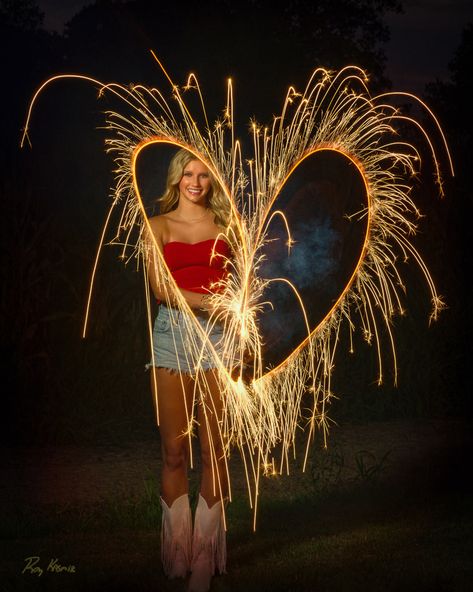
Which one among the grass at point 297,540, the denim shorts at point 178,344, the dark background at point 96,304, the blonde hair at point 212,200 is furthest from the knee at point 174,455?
the dark background at point 96,304

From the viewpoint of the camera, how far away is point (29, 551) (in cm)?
630

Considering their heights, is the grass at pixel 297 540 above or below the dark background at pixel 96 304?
below

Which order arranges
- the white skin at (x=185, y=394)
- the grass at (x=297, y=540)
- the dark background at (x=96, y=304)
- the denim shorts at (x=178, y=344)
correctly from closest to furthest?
the denim shorts at (x=178, y=344) → the white skin at (x=185, y=394) → the grass at (x=297, y=540) → the dark background at (x=96, y=304)

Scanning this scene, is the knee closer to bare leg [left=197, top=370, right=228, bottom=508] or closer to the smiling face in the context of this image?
bare leg [left=197, top=370, right=228, bottom=508]

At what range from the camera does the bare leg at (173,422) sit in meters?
5.39

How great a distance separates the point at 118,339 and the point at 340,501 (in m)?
3.05

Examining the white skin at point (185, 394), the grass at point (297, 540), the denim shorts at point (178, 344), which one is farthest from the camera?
the grass at point (297, 540)

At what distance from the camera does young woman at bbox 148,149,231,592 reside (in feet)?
17.5

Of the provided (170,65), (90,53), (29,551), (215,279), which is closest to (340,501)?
(29,551)

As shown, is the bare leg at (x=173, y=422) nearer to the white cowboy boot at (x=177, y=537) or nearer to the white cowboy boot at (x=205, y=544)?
the white cowboy boot at (x=177, y=537)

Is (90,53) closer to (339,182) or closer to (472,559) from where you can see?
(339,182)

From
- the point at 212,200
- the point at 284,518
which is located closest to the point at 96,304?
the point at 284,518

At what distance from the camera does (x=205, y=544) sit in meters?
5.48

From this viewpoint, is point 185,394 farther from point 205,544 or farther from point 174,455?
point 205,544
